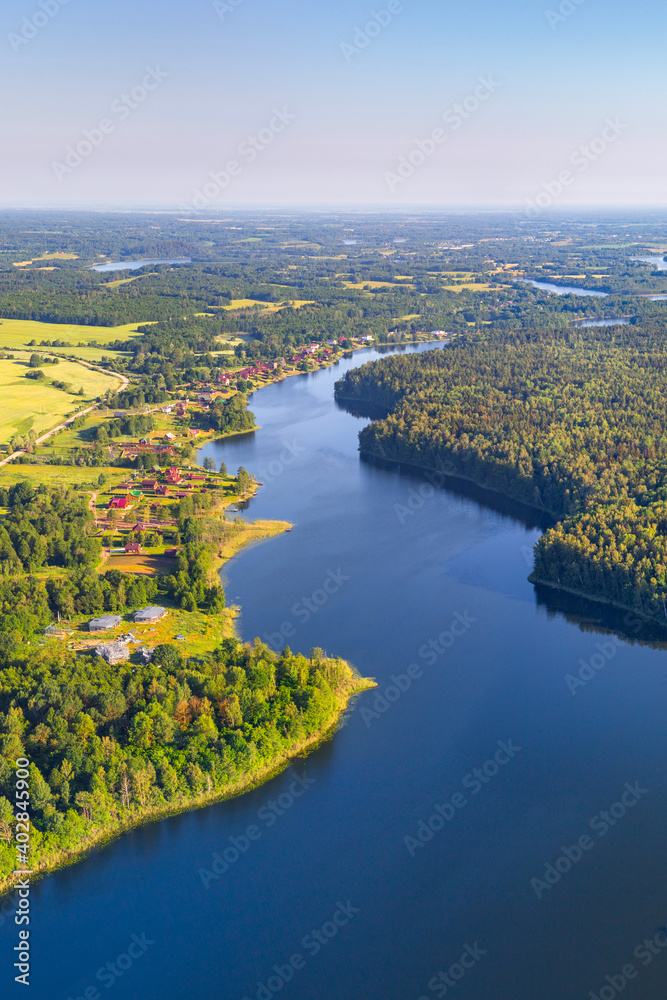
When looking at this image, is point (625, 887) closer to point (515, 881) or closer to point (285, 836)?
point (515, 881)

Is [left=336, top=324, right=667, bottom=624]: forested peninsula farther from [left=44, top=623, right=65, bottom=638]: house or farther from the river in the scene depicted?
→ [left=44, top=623, right=65, bottom=638]: house

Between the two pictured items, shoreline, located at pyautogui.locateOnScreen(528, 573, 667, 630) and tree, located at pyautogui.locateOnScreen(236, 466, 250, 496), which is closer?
shoreline, located at pyautogui.locateOnScreen(528, 573, 667, 630)

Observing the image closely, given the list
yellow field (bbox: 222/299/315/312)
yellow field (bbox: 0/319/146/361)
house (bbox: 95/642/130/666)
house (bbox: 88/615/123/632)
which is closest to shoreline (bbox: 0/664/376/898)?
house (bbox: 95/642/130/666)

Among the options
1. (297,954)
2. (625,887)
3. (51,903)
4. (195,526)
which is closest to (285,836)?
(297,954)

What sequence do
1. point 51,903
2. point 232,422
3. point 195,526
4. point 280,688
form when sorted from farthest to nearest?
point 232,422
point 195,526
point 280,688
point 51,903

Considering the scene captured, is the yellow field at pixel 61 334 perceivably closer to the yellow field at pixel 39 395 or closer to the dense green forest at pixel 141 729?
the yellow field at pixel 39 395

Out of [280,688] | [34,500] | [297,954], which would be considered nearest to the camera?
[297,954]

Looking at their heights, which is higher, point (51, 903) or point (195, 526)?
point (195, 526)
